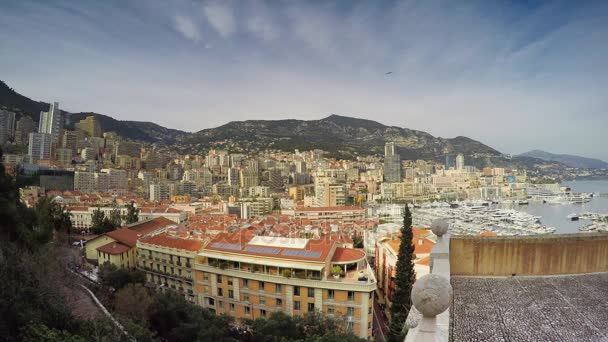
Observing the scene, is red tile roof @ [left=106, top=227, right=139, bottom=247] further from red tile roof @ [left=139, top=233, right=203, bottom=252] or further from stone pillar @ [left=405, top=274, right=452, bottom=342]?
stone pillar @ [left=405, top=274, right=452, bottom=342]

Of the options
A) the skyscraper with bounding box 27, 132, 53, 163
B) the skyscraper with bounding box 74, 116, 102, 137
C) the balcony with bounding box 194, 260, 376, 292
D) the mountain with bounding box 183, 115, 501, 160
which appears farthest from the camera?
the mountain with bounding box 183, 115, 501, 160

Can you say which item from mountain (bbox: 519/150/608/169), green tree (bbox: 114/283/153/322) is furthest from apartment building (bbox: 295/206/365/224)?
mountain (bbox: 519/150/608/169)

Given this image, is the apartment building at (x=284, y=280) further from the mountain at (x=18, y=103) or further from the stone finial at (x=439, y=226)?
the mountain at (x=18, y=103)

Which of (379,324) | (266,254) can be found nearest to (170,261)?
(266,254)

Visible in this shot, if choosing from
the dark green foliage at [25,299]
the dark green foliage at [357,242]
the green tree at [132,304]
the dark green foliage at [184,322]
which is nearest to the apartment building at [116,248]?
the green tree at [132,304]

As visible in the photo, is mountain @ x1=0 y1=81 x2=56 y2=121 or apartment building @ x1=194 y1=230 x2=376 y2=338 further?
mountain @ x1=0 y1=81 x2=56 y2=121
